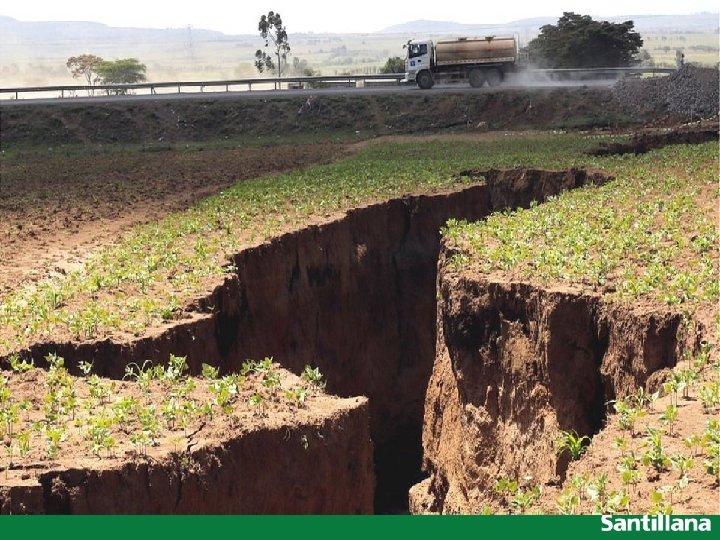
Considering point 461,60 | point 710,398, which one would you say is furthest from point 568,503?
point 461,60

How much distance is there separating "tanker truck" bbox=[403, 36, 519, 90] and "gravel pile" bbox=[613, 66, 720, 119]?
704 cm

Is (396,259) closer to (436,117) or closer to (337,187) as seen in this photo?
(337,187)

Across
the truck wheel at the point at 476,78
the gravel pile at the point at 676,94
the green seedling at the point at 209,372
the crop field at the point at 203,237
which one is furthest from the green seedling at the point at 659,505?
the truck wheel at the point at 476,78

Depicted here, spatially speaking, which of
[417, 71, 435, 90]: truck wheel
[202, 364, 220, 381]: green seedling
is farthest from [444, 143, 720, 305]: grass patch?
[417, 71, 435, 90]: truck wheel

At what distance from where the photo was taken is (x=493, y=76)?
59312 mm

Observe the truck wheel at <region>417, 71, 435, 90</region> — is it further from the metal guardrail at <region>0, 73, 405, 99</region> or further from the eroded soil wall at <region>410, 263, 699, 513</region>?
the eroded soil wall at <region>410, 263, 699, 513</region>

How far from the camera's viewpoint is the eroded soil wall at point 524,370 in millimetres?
14695

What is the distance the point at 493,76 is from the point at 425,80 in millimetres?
3677

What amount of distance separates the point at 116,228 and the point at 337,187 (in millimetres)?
5423

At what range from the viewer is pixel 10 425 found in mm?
11359

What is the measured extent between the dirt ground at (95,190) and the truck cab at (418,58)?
46.5 feet

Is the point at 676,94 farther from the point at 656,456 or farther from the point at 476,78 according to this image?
the point at 656,456

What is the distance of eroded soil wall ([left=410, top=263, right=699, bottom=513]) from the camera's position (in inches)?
579

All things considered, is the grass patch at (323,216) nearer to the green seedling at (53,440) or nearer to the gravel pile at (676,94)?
the green seedling at (53,440)
